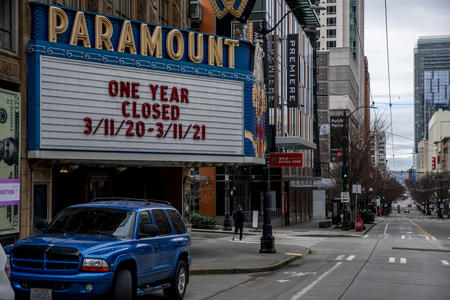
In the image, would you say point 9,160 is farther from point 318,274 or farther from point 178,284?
point 318,274

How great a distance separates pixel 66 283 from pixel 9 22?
10.1 meters

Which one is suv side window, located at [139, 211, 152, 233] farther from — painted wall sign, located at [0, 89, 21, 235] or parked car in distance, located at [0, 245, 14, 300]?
painted wall sign, located at [0, 89, 21, 235]

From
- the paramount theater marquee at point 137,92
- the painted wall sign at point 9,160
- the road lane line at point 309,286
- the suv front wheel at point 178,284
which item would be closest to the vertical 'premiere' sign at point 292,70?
the paramount theater marquee at point 137,92

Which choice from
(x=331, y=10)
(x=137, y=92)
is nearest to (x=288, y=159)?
(x=137, y=92)

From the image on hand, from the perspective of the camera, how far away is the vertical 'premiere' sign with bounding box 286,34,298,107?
51812 millimetres

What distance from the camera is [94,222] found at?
11.2 meters

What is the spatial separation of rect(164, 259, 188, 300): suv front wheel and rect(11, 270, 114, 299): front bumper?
2684 millimetres

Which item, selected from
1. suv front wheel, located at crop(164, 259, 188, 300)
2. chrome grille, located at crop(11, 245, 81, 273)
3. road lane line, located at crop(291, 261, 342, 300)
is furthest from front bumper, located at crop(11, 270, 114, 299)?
road lane line, located at crop(291, 261, 342, 300)

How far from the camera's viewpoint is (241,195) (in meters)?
49.8

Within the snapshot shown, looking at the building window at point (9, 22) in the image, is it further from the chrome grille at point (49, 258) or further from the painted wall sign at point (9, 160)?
the chrome grille at point (49, 258)

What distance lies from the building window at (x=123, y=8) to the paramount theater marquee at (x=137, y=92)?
130 inches

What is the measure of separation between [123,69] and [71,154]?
329 centimetres

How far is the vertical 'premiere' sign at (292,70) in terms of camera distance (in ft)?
170

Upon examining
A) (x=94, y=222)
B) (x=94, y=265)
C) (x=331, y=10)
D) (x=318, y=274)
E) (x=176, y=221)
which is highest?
(x=331, y=10)
